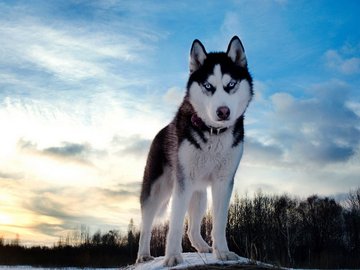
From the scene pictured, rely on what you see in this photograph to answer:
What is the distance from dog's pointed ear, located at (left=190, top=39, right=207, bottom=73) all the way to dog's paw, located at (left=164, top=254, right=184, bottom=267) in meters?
2.62

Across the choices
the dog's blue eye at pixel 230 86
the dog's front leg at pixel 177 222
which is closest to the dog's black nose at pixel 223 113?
the dog's blue eye at pixel 230 86

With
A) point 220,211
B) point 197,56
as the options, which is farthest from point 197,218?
point 197,56

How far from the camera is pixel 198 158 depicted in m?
6.36

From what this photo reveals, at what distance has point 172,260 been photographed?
6453 mm

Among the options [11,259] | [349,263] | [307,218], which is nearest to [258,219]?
[307,218]

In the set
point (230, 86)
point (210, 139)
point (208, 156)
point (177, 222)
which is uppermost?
point (230, 86)

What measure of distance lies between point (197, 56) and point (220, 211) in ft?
7.27

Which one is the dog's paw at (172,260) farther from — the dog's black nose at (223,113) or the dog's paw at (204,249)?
the dog's black nose at (223,113)

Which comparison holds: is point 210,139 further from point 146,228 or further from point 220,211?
point 146,228

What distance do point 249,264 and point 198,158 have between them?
165 centimetres

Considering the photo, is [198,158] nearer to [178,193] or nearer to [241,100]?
[178,193]

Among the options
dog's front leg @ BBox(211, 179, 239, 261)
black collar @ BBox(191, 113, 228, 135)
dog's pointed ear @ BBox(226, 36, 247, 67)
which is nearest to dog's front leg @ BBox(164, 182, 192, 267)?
dog's front leg @ BBox(211, 179, 239, 261)

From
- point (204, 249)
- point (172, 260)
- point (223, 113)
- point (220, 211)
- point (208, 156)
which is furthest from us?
point (204, 249)

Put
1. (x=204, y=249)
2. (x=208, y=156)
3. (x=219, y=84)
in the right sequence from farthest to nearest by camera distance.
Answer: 1. (x=204, y=249)
2. (x=208, y=156)
3. (x=219, y=84)
